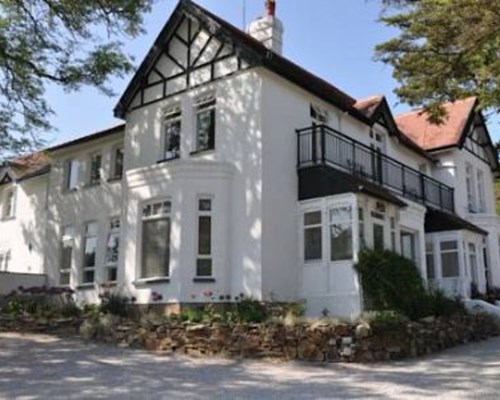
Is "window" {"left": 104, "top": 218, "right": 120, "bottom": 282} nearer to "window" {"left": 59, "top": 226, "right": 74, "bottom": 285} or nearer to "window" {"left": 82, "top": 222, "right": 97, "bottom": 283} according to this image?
"window" {"left": 82, "top": 222, "right": 97, "bottom": 283}

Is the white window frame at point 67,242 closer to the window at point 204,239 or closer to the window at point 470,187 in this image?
the window at point 204,239

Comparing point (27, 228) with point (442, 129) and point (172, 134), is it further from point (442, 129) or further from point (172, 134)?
point (442, 129)

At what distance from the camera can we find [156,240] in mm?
17172

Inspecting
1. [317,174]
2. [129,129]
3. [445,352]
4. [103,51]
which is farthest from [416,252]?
[103,51]

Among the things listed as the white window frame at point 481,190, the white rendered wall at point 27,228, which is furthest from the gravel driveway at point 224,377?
the white window frame at point 481,190

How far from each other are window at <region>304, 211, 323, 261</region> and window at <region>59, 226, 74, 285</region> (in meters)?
9.67

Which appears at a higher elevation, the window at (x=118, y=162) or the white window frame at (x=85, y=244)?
the window at (x=118, y=162)

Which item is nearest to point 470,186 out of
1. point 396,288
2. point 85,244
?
point 396,288

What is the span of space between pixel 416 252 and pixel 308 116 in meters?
6.19

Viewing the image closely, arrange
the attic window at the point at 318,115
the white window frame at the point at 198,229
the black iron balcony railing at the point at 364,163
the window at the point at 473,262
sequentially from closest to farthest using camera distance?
the white window frame at the point at 198,229, the black iron balcony railing at the point at 364,163, the attic window at the point at 318,115, the window at the point at 473,262

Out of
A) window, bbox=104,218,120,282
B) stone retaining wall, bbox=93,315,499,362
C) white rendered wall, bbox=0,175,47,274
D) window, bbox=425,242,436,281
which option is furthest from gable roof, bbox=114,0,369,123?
stone retaining wall, bbox=93,315,499,362

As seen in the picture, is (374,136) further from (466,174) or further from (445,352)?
(445,352)

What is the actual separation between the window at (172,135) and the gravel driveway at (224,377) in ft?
25.6

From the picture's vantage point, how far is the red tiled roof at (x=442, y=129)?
88.4 feet
